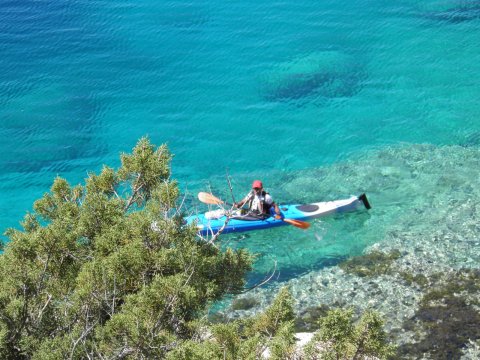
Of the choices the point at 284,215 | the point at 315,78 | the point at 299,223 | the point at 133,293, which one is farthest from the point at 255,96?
the point at 133,293

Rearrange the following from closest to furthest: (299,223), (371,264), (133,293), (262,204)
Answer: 1. (133,293)
2. (371,264)
3. (262,204)
4. (299,223)

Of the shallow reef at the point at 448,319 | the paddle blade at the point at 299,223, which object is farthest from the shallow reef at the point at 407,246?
the paddle blade at the point at 299,223

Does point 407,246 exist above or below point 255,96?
below

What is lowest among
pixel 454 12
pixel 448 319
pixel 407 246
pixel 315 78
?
pixel 448 319

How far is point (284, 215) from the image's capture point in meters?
18.5

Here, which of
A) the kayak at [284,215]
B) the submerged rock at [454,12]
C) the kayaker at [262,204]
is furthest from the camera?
the submerged rock at [454,12]

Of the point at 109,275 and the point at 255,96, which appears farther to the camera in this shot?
the point at 255,96

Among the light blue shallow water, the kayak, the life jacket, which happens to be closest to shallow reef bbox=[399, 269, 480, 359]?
the light blue shallow water

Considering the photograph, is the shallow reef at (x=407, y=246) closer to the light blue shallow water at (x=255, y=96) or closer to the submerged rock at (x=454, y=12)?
the light blue shallow water at (x=255, y=96)

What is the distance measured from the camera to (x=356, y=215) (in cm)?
1892

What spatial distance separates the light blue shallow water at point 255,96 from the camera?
20766 mm

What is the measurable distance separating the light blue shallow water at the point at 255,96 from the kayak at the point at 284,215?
36cm

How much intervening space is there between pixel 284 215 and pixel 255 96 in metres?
7.64

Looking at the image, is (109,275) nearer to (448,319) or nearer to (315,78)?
(448,319)
